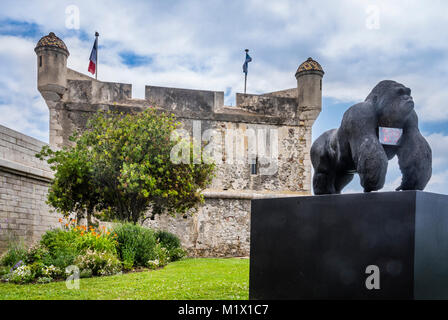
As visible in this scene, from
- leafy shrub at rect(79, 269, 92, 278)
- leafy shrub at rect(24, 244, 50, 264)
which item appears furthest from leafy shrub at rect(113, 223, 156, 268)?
leafy shrub at rect(24, 244, 50, 264)

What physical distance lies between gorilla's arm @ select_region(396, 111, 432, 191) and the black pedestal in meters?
0.25

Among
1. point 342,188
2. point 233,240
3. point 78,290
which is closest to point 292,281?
point 342,188

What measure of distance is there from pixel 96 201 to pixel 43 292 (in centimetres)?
650

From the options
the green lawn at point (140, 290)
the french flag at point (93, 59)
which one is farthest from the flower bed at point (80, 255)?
the french flag at point (93, 59)

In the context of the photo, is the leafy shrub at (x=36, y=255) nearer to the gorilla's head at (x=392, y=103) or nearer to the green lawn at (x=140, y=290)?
the green lawn at (x=140, y=290)

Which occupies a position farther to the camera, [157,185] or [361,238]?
[157,185]

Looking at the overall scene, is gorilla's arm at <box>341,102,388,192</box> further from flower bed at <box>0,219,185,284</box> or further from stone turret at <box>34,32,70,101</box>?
→ stone turret at <box>34,32,70,101</box>

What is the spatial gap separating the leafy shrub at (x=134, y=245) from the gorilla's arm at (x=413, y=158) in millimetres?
7673

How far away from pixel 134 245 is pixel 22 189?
135 inches

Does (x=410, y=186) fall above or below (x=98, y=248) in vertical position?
above

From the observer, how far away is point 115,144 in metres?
11.6

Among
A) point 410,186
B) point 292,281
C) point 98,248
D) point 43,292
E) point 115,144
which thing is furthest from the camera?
point 115,144

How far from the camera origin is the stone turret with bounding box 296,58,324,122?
15836 millimetres
